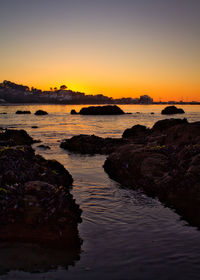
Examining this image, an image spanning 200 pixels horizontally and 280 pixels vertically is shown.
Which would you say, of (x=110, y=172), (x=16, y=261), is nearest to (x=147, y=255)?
(x=16, y=261)

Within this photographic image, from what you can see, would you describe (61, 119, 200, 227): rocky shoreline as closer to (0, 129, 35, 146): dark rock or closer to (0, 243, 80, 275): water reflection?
(0, 243, 80, 275): water reflection

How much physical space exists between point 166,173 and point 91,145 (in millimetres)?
12409

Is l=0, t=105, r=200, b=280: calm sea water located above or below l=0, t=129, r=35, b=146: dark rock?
below

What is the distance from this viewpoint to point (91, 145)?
22953 mm

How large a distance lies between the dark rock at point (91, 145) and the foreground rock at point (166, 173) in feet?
22.8

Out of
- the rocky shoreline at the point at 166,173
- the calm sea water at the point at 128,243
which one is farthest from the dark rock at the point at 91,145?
the calm sea water at the point at 128,243

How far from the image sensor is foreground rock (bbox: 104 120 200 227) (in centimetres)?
932

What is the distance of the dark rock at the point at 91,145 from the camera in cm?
2194

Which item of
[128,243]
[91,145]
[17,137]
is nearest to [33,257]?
[128,243]

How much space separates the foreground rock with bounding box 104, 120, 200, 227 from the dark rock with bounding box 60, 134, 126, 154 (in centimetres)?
694

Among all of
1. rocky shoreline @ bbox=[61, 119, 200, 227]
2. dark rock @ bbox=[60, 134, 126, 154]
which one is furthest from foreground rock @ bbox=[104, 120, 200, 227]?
dark rock @ bbox=[60, 134, 126, 154]

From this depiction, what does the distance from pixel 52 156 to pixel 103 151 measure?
161 inches

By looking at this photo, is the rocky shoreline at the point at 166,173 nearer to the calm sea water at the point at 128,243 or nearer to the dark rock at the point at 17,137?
the calm sea water at the point at 128,243

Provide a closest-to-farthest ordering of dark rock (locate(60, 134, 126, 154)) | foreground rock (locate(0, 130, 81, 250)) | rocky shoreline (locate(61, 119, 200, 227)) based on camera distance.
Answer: foreground rock (locate(0, 130, 81, 250)) → rocky shoreline (locate(61, 119, 200, 227)) → dark rock (locate(60, 134, 126, 154))
